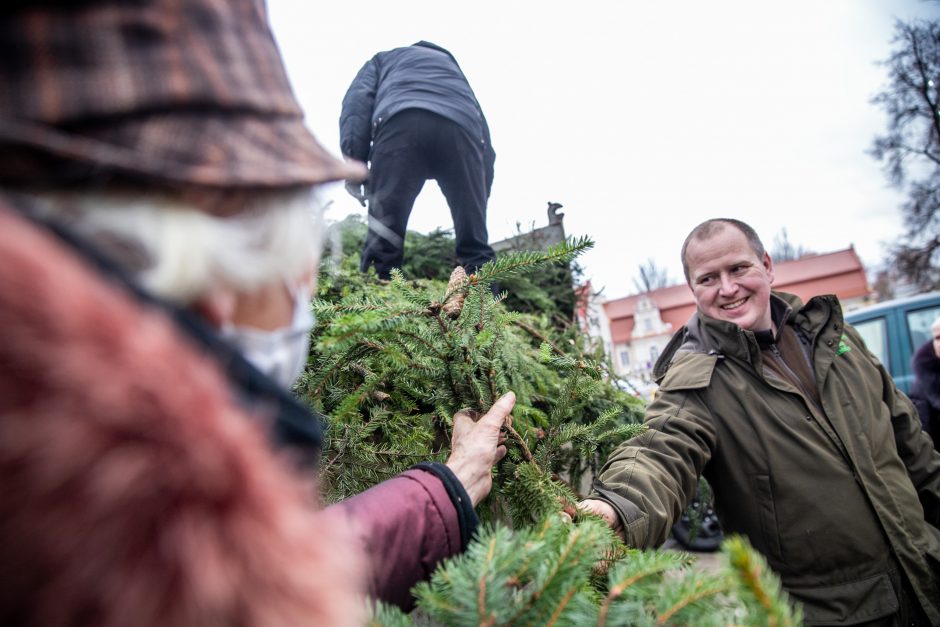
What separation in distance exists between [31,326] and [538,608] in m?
0.78

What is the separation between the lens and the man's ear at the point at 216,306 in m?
0.63

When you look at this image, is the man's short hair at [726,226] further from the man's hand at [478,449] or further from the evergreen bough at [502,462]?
the man's hand at [478,449]

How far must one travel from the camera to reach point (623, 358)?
40000mm

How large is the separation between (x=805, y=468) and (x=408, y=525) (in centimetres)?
193

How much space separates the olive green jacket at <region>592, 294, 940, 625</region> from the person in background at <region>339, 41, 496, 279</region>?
1.53m

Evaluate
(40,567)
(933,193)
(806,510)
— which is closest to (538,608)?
(40,567)

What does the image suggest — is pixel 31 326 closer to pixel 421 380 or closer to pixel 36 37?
pixel 36 37

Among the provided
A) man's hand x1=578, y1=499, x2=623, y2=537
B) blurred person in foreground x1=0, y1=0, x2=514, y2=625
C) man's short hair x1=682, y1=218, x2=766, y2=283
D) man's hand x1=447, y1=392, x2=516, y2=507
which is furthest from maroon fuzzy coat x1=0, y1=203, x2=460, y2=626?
man's short hair x1=682, y1=218, x2=766, y2=283

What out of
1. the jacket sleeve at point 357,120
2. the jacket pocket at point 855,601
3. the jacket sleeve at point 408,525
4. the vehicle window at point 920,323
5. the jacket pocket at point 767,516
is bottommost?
the jacket pocket at point 855,601

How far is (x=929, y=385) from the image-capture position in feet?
15.4

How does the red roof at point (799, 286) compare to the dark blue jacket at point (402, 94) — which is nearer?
the dark blue jacket at point (402, 94)

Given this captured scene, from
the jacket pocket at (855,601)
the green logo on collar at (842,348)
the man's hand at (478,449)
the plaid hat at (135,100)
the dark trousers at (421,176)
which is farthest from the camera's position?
the dark trousers at (421,176)

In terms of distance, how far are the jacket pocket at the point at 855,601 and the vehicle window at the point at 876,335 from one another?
5332 mm

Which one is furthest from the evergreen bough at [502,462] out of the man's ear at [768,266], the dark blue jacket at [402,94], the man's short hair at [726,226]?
the dark blue jacket at [402,94]
